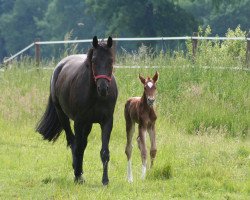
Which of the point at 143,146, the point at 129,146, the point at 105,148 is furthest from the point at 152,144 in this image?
the point at 105,148

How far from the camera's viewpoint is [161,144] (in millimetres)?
14734

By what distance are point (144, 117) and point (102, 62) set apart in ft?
5.13

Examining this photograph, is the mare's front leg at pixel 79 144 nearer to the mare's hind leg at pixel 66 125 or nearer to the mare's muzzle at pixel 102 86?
the mare's muzzle at pixel 102 86

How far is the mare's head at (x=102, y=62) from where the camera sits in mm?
10625

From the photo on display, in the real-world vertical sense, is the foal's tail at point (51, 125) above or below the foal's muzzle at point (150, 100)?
below

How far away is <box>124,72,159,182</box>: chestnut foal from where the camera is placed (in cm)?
1163

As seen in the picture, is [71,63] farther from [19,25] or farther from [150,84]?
[19,25]

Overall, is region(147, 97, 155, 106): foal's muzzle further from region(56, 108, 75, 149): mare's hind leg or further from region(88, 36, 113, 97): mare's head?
region(56, 108, 75, 149): mare's hind leg

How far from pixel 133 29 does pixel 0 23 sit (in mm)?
37583

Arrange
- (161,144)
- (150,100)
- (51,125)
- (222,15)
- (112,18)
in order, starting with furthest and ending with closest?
(222,15) < (112,18) < (161,144) < (51,125) < (150,100)

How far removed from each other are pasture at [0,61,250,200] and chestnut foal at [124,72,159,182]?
285 mm

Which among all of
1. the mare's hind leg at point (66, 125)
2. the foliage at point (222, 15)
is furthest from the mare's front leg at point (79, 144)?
the foliage at point (222, 15)

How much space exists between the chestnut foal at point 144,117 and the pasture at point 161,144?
0.94ft

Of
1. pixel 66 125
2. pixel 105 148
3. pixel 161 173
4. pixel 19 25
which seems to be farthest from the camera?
pixel 19 25
